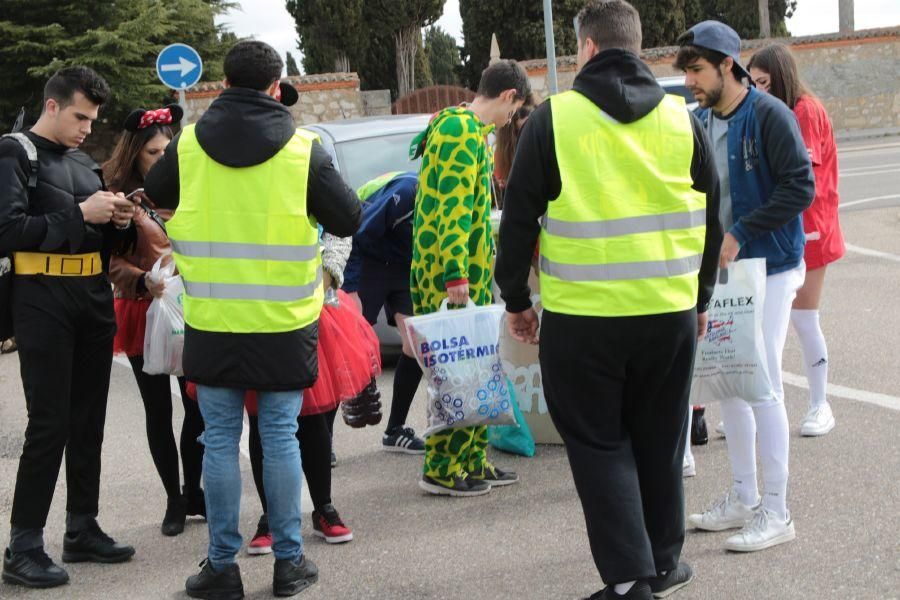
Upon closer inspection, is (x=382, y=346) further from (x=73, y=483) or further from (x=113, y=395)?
(x=73, y=483)

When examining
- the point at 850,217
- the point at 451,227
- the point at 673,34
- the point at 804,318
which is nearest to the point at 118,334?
the point at 451,227

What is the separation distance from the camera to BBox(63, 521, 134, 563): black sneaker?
15.4ft

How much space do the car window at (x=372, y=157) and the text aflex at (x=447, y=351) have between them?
10.7ft

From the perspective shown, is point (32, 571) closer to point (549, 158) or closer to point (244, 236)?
point (244, 236)

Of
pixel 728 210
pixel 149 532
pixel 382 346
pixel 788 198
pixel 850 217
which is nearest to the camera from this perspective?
pixel 788 198

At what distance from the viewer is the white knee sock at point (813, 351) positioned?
19.1ft

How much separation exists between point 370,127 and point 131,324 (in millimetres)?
4189

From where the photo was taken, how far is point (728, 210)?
15.4 feet

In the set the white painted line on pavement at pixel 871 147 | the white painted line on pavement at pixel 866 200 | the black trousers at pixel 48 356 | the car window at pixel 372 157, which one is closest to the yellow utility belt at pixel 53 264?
the black trousers at pixel 48 356

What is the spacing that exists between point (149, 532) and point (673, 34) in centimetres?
3630

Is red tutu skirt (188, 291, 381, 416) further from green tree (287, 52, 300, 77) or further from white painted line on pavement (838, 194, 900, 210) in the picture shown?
green tree (287, 52, 300, 77)

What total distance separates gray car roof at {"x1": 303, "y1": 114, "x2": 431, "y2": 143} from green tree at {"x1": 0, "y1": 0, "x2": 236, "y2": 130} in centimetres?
1687

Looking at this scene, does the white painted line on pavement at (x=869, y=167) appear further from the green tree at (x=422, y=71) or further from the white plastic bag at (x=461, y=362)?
the green tree at (x=422, y=71)

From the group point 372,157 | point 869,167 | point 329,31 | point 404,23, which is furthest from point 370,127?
point 404,23
